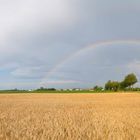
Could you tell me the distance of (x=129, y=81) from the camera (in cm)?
13500

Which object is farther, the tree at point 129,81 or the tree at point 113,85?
the tree at point 113,85

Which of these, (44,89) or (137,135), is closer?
(137,135)

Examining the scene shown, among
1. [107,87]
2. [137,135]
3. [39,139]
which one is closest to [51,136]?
[39,139]

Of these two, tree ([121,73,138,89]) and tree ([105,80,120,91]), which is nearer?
tree ([121,73,138,89])

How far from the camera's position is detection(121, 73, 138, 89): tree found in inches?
5300

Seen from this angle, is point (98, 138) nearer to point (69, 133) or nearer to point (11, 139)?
point (69, 133)

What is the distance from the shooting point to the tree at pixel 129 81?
442ft

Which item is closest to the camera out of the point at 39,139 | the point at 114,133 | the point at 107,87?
the point at 39,139

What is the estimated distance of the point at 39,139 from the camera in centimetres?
802

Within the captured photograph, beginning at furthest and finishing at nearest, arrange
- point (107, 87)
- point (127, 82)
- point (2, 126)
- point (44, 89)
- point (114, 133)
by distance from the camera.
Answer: point (107, 87)
point (127, 82)
point (44, 89)
point (2, 126)
point (114, 133)

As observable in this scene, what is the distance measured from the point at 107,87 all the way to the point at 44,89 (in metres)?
47.3

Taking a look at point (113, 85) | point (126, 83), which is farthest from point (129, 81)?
point (113, 85)

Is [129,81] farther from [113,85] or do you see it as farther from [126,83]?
[113,85]

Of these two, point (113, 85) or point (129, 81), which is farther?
point (113, 85)
